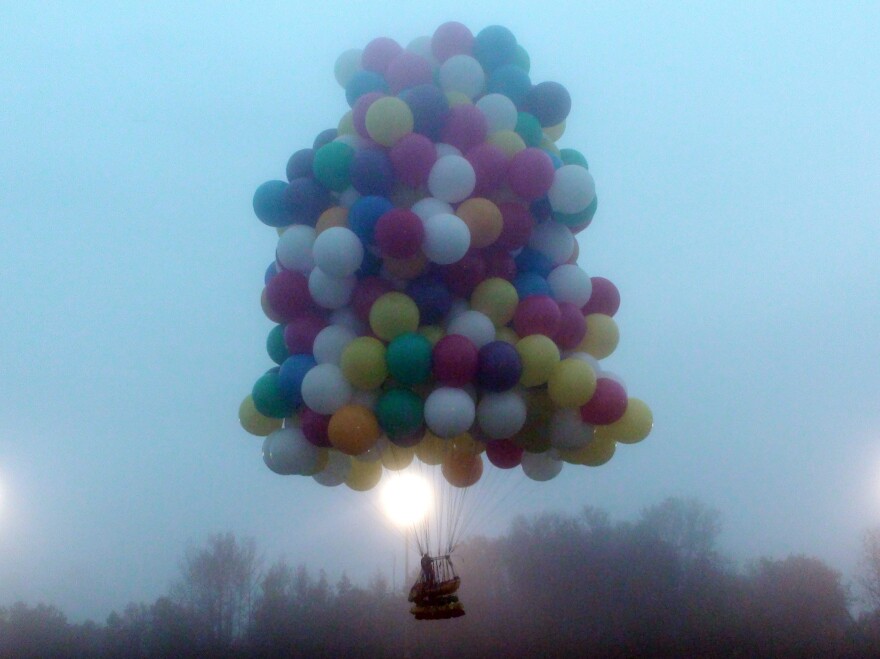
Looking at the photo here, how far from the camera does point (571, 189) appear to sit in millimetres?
5086

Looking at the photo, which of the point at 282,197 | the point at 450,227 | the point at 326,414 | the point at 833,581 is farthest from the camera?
the point at 833,581

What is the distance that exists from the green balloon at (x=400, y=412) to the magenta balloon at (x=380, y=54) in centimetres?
266

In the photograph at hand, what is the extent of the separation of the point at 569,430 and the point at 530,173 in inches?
73.0

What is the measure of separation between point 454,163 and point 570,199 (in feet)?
3.05

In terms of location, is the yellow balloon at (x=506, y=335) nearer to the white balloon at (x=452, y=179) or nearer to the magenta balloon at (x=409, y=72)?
the white balloon at (x=452, y=179)

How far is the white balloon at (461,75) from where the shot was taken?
5.34m

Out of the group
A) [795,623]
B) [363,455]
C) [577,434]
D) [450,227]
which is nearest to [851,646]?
[795,623]

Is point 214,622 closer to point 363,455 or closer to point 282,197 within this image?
point 363,455

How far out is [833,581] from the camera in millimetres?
12898

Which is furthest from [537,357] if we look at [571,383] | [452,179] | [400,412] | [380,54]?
[380,54]

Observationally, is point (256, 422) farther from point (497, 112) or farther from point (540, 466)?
point (497, 112)

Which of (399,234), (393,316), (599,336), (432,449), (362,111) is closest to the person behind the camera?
(399,234)

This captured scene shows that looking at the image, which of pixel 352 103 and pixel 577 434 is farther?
pixel 352 103

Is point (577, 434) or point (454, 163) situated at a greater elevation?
point (454, 163)
